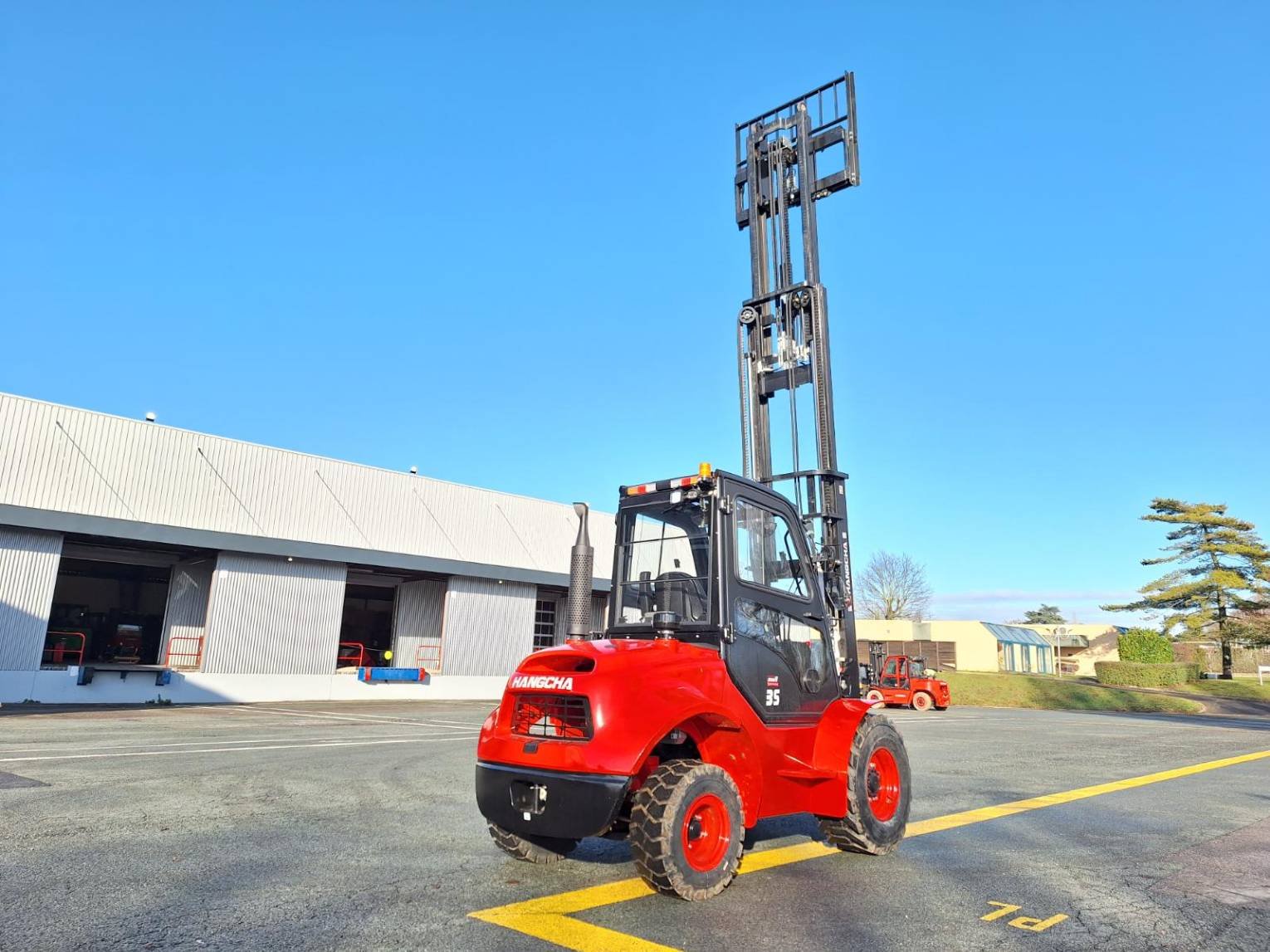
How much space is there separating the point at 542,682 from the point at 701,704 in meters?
1.01

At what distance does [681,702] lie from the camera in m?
5.05

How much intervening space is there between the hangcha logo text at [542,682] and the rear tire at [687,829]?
29.4 inches

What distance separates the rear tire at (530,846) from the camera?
552cm

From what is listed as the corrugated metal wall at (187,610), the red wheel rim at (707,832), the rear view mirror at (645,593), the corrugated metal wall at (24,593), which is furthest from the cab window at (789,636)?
the corrugated metal wall at (187,610)

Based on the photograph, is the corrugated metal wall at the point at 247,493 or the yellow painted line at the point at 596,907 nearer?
the yellow painted line at the point at 596,907

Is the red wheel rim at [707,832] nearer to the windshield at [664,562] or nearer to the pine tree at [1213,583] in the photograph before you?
the windshield at [664,562]

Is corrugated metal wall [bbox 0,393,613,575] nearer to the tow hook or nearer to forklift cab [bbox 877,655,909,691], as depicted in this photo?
forklift cab [bbox 877,655,909,691]

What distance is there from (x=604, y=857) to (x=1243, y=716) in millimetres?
36097

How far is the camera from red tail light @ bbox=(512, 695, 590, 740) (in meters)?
5.04

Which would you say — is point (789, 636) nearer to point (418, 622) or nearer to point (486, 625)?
point (486, 625)

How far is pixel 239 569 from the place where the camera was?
81.4 feet

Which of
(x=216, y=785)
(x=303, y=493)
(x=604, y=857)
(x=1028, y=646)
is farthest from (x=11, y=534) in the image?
(x=1028, y=646)

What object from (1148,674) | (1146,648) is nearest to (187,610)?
(1148,674)

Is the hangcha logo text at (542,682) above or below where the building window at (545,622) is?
below
